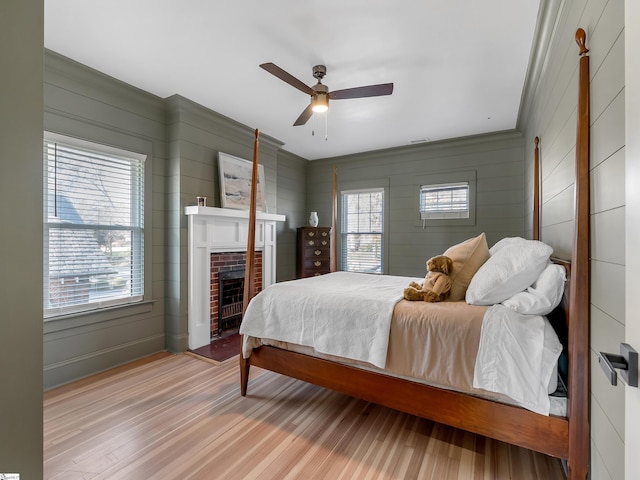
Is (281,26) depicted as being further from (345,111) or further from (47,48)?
(47,48)

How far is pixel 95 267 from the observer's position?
2750 millimetres

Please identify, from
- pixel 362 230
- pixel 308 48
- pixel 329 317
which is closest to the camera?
pixel 329 317

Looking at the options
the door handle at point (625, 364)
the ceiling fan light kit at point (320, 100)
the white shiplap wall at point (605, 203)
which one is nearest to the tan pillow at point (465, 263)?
the white shiplap wall at point (605, 203)

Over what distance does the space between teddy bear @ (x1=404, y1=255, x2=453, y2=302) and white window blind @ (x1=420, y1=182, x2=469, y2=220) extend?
2.69 meters

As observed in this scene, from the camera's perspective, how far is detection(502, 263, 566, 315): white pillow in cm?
146

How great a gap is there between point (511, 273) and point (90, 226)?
332 cm

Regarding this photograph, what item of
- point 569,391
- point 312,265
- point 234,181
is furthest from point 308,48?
point 312,265

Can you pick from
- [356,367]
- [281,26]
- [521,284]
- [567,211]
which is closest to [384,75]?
[281,26]

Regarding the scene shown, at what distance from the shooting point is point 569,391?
130 cm

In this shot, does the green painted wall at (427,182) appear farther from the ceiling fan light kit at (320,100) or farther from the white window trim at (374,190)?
the ceiling fan light kit at (320,100)

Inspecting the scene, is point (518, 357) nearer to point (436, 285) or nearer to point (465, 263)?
point (436, 285)

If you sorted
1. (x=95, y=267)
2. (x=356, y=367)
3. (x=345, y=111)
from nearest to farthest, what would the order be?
(x=356, y=367) < (x=95, y=267) < (x=345, y=111)

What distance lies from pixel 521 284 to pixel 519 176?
3.04m

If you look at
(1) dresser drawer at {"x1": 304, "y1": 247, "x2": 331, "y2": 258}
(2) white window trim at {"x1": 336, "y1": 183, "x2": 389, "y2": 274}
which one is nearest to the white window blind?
(2) white window trim at {"x1": 336, "y1": 183, "x2": 389, "y2": 274}
